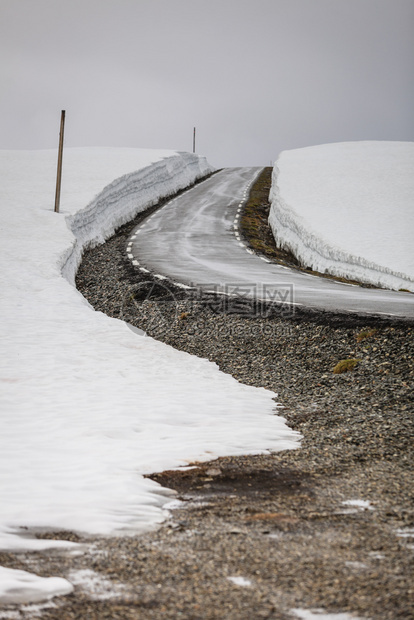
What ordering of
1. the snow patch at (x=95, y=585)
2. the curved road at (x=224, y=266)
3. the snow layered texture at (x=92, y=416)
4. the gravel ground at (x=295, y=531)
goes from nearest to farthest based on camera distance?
the gravel ground at (x=295, y=531)
the snow patch at (x=95, y=585)
the snow layered texture at (x=92, y=416)
the curved road at (x=224, y=266)

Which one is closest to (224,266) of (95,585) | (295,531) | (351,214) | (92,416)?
(92,416)

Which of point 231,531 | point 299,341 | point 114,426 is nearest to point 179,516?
point 231,531

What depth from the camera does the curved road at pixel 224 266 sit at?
475 inches

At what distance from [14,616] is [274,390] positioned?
597 centimetres

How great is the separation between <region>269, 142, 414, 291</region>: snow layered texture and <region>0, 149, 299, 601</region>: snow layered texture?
9578 mm

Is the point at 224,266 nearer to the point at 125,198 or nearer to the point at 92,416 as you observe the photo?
the point at 92,416

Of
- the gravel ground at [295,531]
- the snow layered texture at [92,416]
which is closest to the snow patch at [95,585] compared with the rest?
the gravel ground at [295,531]

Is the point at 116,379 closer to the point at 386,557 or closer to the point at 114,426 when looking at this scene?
the point at 114,426

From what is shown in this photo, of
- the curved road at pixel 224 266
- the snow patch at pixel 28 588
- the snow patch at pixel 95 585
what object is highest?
the curved road at pixel 224 266

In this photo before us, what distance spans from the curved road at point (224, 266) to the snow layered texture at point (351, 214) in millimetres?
2386

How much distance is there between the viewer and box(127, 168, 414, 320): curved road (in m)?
12.1

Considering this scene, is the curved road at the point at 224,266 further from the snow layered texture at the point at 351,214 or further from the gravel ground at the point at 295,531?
the gravel ground at the point at 295,531

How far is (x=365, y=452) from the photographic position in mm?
5594

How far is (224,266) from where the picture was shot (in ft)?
59.8
